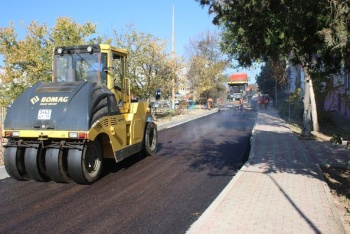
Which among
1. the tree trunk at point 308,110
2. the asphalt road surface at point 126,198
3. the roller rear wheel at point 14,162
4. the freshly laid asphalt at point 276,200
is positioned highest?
the tree trunk at point 308,110

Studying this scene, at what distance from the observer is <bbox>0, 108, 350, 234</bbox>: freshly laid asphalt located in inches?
196

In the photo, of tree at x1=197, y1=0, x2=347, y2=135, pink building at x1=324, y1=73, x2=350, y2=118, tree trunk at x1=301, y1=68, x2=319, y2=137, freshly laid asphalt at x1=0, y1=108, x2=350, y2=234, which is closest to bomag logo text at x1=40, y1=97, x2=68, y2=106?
freshly laid asphalt at x1=0, y1=108, x2=350, y2=234

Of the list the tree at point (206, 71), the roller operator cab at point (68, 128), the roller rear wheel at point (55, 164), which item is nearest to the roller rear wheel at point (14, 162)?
the roller operator cab at point (68, 128)

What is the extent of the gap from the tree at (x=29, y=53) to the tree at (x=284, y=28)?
10384mm

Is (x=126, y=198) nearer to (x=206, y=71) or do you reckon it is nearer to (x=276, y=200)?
(x=276, y=200)

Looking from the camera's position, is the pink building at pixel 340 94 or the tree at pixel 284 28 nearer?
the tree at pixel 284 28

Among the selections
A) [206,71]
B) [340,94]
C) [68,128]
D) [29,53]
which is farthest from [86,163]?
[206,71]

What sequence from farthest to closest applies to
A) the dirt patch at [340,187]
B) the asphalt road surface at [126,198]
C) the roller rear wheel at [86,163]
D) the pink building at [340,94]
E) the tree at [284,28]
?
the pink building at [340,94]
the roller rear wheel at [86,163]
the dirt patch at [340,187]
the asphalt road surface at [126,198]
the tree at [284,28]

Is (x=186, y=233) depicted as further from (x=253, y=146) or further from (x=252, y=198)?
(x=253, y=146)

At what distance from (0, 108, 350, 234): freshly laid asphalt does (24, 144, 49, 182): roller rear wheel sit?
1.11 m

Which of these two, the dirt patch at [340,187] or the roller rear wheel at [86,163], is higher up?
the roller rear wheel at [86,163]

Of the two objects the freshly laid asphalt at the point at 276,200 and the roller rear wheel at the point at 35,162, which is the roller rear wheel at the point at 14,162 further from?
the freshly laid asphalt at the point at 276,200

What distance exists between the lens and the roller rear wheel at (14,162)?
25.4 feet

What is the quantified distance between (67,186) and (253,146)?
6.74 meters
